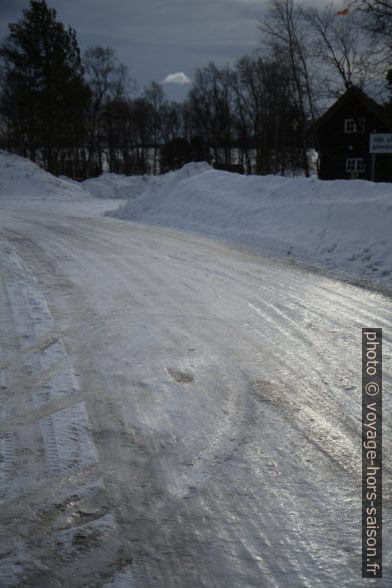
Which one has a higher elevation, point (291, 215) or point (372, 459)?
point (291, 215)

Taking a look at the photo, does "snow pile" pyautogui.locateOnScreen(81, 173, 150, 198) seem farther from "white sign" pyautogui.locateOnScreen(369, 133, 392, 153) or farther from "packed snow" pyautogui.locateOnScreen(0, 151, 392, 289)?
"white sign" pyautogui.locateOnScreen(369, 133, 392, 153)

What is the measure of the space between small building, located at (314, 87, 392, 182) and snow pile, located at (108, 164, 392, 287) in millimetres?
20816

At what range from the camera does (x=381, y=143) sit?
12352 millimetres

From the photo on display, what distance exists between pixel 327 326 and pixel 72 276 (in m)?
3.82

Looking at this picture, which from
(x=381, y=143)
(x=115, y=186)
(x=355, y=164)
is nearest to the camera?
(x=381, y=143)

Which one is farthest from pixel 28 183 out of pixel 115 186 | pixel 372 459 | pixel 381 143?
pixel 372 459

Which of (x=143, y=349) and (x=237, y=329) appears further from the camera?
(x=237, y=329)

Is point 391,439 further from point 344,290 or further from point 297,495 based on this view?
point 344,290

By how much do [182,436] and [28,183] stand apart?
3400 cm

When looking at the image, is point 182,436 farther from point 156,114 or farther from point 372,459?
point 156,114

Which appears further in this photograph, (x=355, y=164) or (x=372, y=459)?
(x=355, y=164)

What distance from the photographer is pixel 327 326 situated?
5.52 metres

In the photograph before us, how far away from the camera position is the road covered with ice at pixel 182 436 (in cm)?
243

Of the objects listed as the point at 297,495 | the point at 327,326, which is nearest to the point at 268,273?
the point at 327,326
